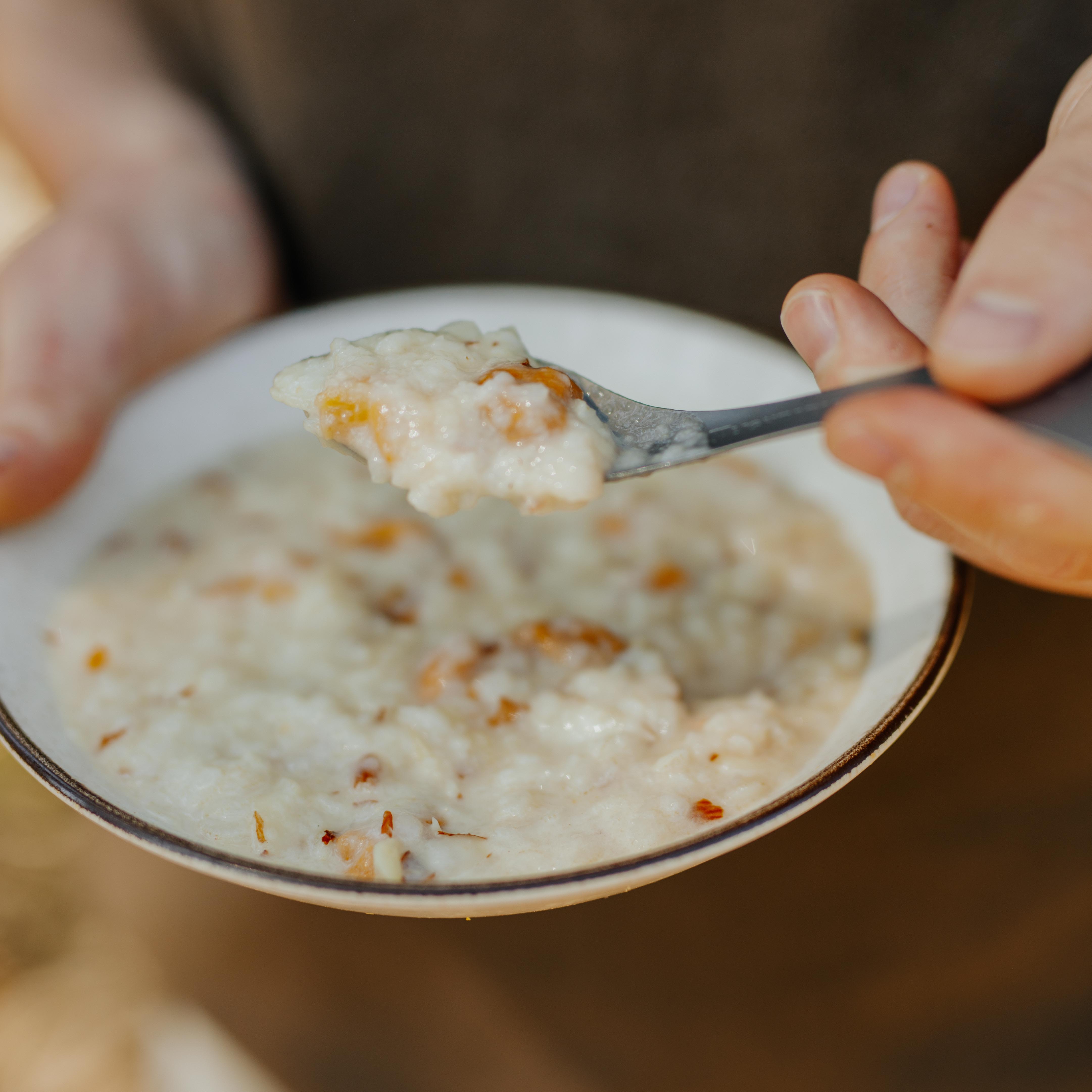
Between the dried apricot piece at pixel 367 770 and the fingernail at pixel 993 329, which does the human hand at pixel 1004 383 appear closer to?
the fingernail at pixel 993 329

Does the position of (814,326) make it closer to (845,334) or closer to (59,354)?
(845,334)

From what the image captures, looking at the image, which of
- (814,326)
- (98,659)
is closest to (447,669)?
(98,659)

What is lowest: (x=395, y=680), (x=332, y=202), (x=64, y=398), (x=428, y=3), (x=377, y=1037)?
(x=377, y=1037)

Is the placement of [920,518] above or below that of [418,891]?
above

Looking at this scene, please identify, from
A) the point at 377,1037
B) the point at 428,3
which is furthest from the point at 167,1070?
the point at 428,3

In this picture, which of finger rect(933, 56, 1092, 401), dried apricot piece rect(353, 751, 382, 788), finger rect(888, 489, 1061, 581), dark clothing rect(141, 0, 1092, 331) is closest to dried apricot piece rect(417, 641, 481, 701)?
dried apricot piece rect(353, 751, 382, 788)

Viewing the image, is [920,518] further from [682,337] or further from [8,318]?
[8,318]

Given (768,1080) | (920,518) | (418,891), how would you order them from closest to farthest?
(418,891)
(920,518)
(768,1080)
